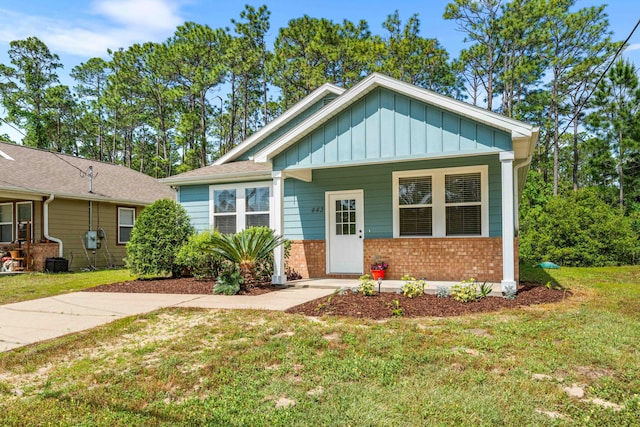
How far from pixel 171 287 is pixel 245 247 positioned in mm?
1843

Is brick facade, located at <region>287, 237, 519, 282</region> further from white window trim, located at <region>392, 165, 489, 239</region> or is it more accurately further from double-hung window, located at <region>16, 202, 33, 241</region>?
double-hung window, located at <region>16, 202, 33, 241</region>

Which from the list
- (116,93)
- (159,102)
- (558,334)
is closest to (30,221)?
(558,334)

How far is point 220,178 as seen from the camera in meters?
10.9

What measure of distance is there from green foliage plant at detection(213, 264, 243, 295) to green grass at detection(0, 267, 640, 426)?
242cm

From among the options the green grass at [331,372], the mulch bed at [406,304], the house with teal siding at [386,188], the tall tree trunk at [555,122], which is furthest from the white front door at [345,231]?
the tall tree trunk at [555,122]

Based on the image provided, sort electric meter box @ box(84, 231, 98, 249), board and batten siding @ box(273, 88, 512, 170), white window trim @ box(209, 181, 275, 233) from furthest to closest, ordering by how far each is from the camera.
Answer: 1. electric meter box @ box(84, 231, 98, 249)
2. white window trim @ box(209, 181, 275, 233)
3. board and batten siding @ box(273, 88, 512, 170)

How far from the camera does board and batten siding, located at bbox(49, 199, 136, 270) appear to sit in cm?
1411

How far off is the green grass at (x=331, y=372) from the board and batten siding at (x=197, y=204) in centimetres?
602

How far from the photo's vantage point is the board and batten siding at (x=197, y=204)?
37.4ft

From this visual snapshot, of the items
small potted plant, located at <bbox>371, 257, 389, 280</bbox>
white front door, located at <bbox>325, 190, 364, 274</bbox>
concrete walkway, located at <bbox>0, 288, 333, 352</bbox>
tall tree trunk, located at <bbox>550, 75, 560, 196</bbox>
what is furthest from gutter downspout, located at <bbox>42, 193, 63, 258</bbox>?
tall tree trunk, located at <bbox>550, 75, 560, 196</bbox>

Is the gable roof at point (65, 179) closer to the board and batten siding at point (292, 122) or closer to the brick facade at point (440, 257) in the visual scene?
the board and batten siding at point (292, 122)

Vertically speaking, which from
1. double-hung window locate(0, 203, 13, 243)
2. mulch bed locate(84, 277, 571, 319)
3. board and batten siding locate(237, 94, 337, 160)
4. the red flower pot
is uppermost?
board and batten siding locate(237, 94, 337, 160)

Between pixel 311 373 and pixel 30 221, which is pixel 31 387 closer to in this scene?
pixel 311 373

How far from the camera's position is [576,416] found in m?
2.74
